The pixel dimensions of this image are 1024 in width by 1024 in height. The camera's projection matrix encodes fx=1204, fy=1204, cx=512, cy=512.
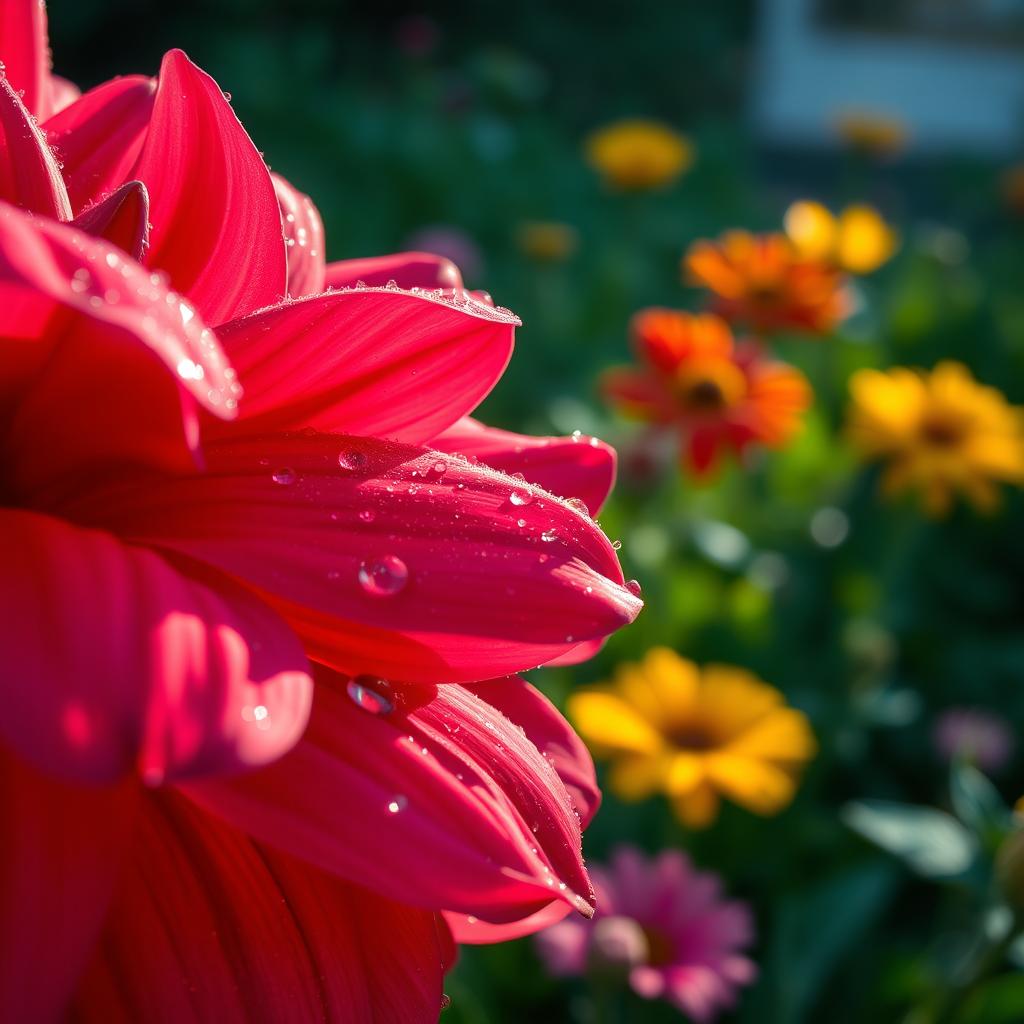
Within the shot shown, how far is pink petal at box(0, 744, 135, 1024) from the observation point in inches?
9.6

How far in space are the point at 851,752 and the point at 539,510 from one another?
1221 millimetres

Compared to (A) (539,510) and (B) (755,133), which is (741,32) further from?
(A) (539,510)

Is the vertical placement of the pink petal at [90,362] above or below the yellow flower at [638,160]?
above

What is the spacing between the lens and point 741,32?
7.56 meters

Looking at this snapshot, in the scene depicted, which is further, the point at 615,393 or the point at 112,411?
the point at 615,393

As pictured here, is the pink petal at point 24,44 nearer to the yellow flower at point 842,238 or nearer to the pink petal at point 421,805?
the pink petal at point 421,805

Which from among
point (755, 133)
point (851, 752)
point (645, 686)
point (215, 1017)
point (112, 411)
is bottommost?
point (755, 133)

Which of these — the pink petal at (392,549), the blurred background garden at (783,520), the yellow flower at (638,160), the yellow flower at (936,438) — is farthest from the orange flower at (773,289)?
the pink petal at (392,549)

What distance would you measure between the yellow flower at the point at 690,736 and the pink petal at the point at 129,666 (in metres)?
0.77

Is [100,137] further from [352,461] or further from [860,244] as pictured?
[860,244]

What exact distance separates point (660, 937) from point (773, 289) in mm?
897

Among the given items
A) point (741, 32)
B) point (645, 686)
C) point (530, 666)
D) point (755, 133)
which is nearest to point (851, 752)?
point (645, 686)

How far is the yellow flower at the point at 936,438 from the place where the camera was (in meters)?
1.46

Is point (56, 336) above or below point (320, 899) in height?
above
